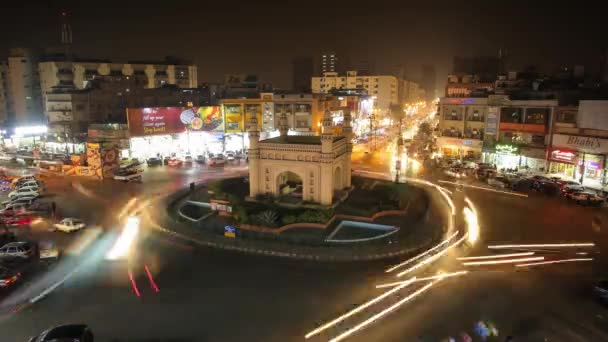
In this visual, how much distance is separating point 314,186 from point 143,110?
32.1m

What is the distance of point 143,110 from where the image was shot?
5372cm

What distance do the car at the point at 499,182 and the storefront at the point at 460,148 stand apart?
12344 millimetres

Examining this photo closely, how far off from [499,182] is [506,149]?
999 centimetres

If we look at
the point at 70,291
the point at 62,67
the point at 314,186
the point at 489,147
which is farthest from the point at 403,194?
the point at 62,67

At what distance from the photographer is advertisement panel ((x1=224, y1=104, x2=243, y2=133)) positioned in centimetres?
6234

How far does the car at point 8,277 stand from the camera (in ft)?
64.3

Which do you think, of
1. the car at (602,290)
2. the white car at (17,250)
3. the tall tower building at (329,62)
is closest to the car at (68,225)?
the white car at (17,250)

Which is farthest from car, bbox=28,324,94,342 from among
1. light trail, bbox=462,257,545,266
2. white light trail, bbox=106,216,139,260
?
light trail, bbox=462,257,545,266

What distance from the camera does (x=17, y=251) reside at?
23.0m

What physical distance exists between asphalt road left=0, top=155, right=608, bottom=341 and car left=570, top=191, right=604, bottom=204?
8.39 meters

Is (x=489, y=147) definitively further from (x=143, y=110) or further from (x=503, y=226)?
(x=143, y=110)

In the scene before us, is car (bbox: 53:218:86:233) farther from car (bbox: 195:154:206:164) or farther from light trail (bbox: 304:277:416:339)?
car (bbox: 195:154:206:164)

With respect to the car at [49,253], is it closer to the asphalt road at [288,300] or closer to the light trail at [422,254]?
the asphalt road at [288,300]

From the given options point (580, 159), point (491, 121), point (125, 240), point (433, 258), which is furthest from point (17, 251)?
point (491, 121)
